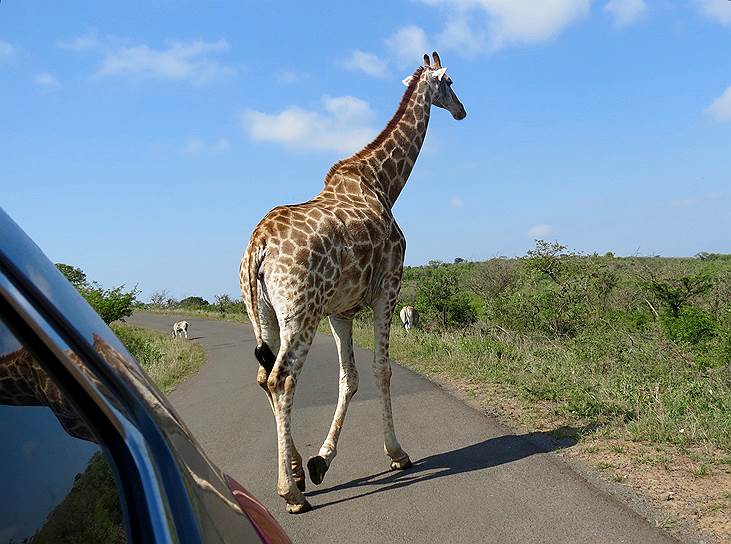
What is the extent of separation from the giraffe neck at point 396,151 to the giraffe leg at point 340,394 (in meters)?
1.18

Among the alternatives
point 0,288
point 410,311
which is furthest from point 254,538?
point 410,311

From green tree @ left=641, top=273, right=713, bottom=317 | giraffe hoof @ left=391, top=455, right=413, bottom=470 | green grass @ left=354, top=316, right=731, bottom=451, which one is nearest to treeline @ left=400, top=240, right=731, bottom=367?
green tree @ left=641, top=273, right=713, bottom=317

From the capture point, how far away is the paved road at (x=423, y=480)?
4293 mm

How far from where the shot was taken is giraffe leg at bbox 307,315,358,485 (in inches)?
209

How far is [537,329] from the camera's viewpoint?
1381cm

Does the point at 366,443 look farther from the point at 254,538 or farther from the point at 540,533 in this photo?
the point at 254,538

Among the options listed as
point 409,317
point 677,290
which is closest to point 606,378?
point 677,290

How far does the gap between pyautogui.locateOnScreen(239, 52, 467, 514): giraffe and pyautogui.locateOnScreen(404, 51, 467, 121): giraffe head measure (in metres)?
1.15

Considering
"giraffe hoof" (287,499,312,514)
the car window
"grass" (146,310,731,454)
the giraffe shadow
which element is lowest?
"giraffe hoof" (287,499,312,514)

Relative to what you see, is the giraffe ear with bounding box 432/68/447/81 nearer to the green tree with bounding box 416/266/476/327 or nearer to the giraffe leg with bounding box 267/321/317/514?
the giraffe leg with bounding box 267/321/317/514

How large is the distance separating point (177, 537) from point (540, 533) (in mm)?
3307

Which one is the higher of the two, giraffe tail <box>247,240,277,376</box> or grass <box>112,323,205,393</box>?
giraffe tail <box>247,240,277,376</box>

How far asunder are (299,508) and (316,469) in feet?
1.36

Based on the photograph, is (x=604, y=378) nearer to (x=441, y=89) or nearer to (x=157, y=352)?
(x=441, y=89)
